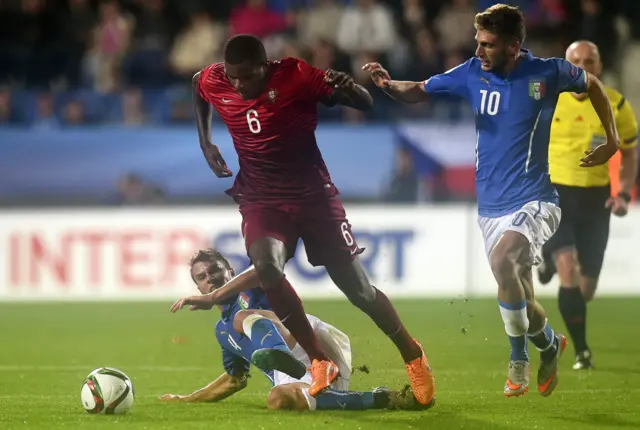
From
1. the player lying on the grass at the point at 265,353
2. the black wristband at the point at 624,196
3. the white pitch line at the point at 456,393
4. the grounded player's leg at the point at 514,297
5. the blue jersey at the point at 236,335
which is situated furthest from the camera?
the black wristband at the point at 624,196

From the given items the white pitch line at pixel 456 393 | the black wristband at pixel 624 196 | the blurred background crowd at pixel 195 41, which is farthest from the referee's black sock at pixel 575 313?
the blurred background crowd at pixel 195 41

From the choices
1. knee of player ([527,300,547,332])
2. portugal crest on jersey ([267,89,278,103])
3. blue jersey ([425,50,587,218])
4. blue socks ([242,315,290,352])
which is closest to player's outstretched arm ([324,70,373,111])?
portugal crest on jersey ([267,89,278,103])

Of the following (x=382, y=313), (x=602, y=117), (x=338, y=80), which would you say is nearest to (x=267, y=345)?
(x=382, y=313)

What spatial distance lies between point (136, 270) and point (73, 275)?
2.70 ft

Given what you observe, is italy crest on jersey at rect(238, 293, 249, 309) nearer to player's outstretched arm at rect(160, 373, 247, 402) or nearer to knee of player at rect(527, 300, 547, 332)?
player's outstretched arm at rect(160, 373, 247, 402)

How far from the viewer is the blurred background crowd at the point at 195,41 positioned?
56.8 ft

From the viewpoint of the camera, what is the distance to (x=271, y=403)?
750 cm

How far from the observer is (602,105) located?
776 cm

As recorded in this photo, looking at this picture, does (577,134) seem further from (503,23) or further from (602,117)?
(503,23)

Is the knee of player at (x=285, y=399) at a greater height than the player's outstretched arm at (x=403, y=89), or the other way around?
the player's outstretched arm at (x=403, y=89)

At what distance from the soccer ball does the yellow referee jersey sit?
426 cm

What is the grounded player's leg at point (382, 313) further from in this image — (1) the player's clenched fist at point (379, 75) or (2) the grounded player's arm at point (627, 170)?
(2) the grounded player's arm at point (627, 170)

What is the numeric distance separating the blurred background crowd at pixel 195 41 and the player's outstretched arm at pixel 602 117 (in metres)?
9.20

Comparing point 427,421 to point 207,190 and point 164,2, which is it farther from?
point 164,2
